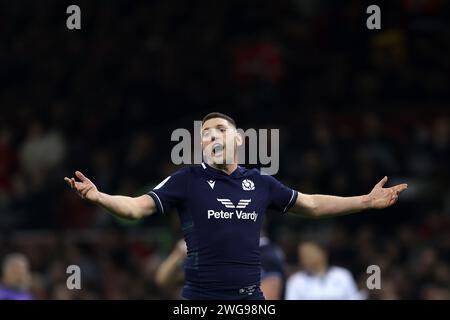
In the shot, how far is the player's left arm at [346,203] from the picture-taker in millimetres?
7129

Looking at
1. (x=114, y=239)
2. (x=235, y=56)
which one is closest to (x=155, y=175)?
(x=114, y=239)

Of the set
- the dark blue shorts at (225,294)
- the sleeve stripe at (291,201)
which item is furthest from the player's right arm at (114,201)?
the sleeve stripe at (291,201)

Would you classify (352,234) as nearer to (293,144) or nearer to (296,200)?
(293,144)

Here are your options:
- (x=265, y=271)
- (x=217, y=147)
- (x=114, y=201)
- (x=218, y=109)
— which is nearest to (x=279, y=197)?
(x=217, y=147)

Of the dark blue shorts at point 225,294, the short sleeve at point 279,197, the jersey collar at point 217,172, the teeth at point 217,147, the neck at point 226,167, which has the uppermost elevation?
the teeth at point 217,147

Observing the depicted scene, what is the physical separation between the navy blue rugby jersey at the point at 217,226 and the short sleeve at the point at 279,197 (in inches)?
4.6

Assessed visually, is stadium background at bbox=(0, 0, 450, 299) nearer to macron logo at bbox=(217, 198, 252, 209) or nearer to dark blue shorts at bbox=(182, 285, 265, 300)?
dark blue shorts at bbox=(182, 285, 265, 300)

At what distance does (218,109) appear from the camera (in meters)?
15.2

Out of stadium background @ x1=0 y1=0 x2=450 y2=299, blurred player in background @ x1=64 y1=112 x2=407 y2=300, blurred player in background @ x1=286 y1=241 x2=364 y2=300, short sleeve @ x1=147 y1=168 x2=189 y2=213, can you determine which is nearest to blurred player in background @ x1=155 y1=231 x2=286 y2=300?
blurred player in background @ x1=64 y1=112 x2=407 y2=300

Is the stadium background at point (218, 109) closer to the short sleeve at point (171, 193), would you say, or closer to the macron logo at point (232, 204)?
the macron logo at point (232, 204)

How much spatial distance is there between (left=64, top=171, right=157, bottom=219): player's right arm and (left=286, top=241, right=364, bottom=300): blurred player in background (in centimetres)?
428

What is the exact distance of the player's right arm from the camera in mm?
6441

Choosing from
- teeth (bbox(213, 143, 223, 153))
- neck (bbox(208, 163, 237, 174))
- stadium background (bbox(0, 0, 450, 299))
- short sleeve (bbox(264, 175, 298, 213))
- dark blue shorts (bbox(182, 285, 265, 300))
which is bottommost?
dark blue shorts (bbox(182, 285, 265, 300))

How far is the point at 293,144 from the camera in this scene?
14.0 meters
